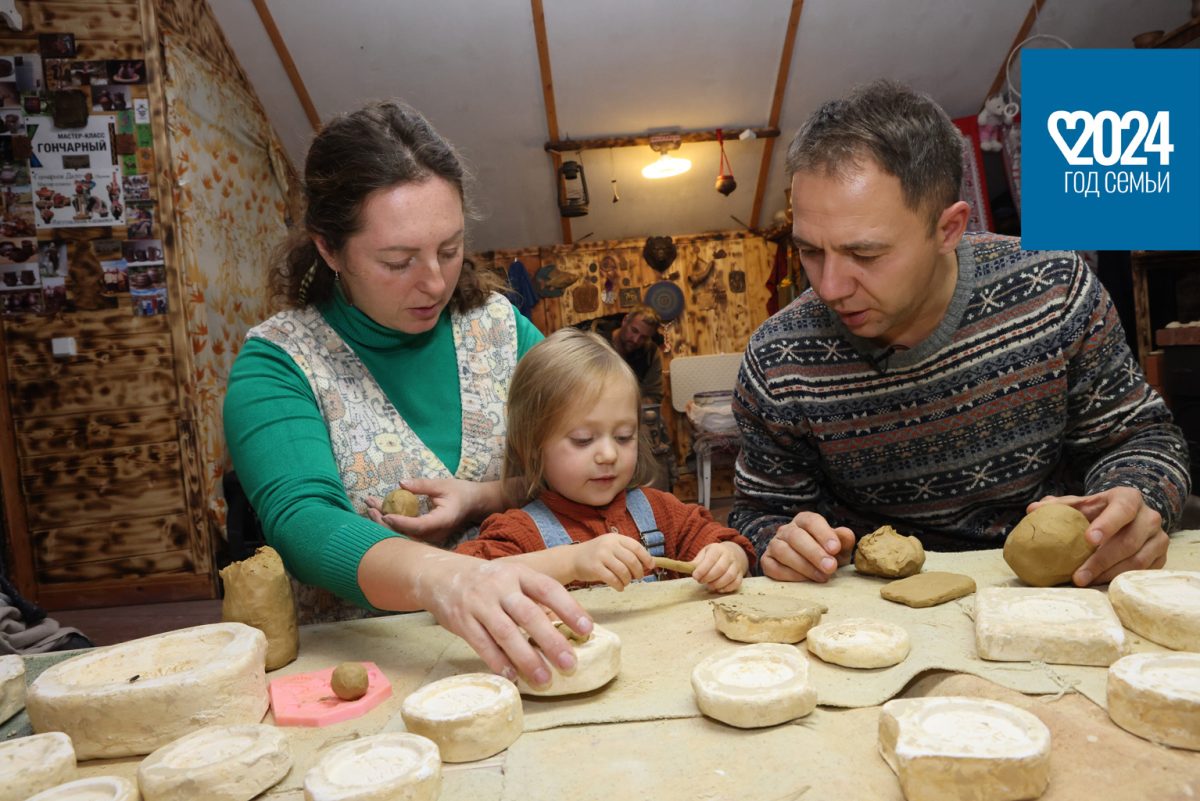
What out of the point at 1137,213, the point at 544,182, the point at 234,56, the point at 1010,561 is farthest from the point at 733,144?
the point at 1010,561

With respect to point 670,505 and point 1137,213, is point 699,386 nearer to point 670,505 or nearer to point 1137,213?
point 1137,213

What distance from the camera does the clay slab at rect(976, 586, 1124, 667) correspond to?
3.47 feet

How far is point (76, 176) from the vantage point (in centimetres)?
463

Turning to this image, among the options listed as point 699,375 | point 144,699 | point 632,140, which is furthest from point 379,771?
point 699,375

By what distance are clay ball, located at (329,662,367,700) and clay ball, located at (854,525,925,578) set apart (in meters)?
0.90

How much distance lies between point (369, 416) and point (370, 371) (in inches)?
4.5

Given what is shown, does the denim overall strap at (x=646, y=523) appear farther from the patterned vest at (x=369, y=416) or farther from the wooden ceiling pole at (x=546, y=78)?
the wooden ceiling pole at (x=546, y=78)

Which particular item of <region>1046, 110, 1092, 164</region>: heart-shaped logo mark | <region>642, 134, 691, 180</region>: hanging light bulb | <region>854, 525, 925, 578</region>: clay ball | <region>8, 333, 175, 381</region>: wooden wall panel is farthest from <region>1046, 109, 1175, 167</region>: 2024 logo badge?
<region>8, 333, 175, 381</region>: wooden wall panel

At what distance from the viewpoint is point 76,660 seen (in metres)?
1.16

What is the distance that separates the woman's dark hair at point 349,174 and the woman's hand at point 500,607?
0.85m

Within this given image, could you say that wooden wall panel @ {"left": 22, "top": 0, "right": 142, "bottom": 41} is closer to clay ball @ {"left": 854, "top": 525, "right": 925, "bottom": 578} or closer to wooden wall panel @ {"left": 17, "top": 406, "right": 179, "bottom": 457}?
wooden wall panel @ {"left": 17, "top": 406, "right": 179, "bottom": 457}

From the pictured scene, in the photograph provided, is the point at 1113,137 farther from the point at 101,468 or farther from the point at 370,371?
the point at 101,468

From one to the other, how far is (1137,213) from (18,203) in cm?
533

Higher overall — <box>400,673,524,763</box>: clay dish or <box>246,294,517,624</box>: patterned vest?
<box>246,294,517,624</box>: patterned vest
